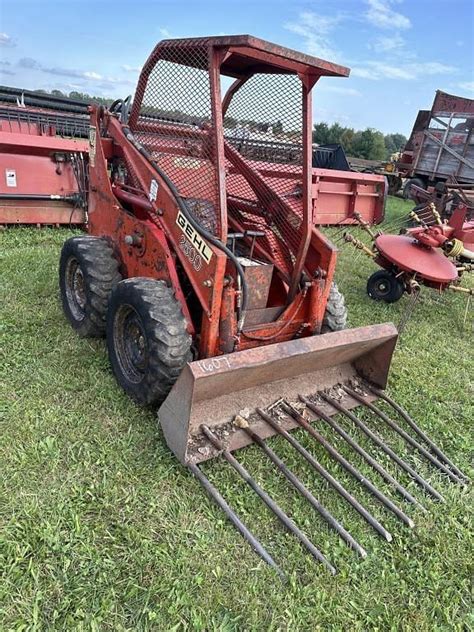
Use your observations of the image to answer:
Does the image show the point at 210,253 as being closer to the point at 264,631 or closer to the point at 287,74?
the point at 287,74

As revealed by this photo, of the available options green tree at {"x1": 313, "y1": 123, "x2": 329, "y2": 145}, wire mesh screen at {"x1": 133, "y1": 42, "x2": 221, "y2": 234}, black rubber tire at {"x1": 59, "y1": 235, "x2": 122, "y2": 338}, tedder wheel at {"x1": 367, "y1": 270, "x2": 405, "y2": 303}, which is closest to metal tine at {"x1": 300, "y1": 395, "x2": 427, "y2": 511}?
wire mesh screen at {"x1": 133, "y1": 42, "x2": 221, "y2": 234}

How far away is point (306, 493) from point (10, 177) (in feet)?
16.8

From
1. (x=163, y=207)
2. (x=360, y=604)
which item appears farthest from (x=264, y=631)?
(x=163, y=207)

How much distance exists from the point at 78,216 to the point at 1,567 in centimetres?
509

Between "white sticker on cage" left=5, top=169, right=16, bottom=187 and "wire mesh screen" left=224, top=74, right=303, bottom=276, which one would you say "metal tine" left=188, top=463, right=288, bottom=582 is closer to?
"wire mesh screen" left=224, top=74, right=303, bottom=276

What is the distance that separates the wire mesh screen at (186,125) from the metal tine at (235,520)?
135 cm

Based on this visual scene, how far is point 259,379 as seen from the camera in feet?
9.57

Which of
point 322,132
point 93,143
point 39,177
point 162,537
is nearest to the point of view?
point 162,537

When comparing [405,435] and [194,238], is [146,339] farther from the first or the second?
[405,435]

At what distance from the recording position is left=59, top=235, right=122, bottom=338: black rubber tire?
351 centimetres

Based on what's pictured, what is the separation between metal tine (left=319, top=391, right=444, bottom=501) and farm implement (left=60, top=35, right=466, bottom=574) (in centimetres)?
1

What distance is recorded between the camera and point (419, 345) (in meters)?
4.72

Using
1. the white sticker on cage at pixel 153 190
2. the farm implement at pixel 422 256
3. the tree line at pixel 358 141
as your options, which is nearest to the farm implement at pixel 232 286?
the white sticker on cage at pixel 153 190

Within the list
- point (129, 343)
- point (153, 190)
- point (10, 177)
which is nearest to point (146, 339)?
point (129, 343)
